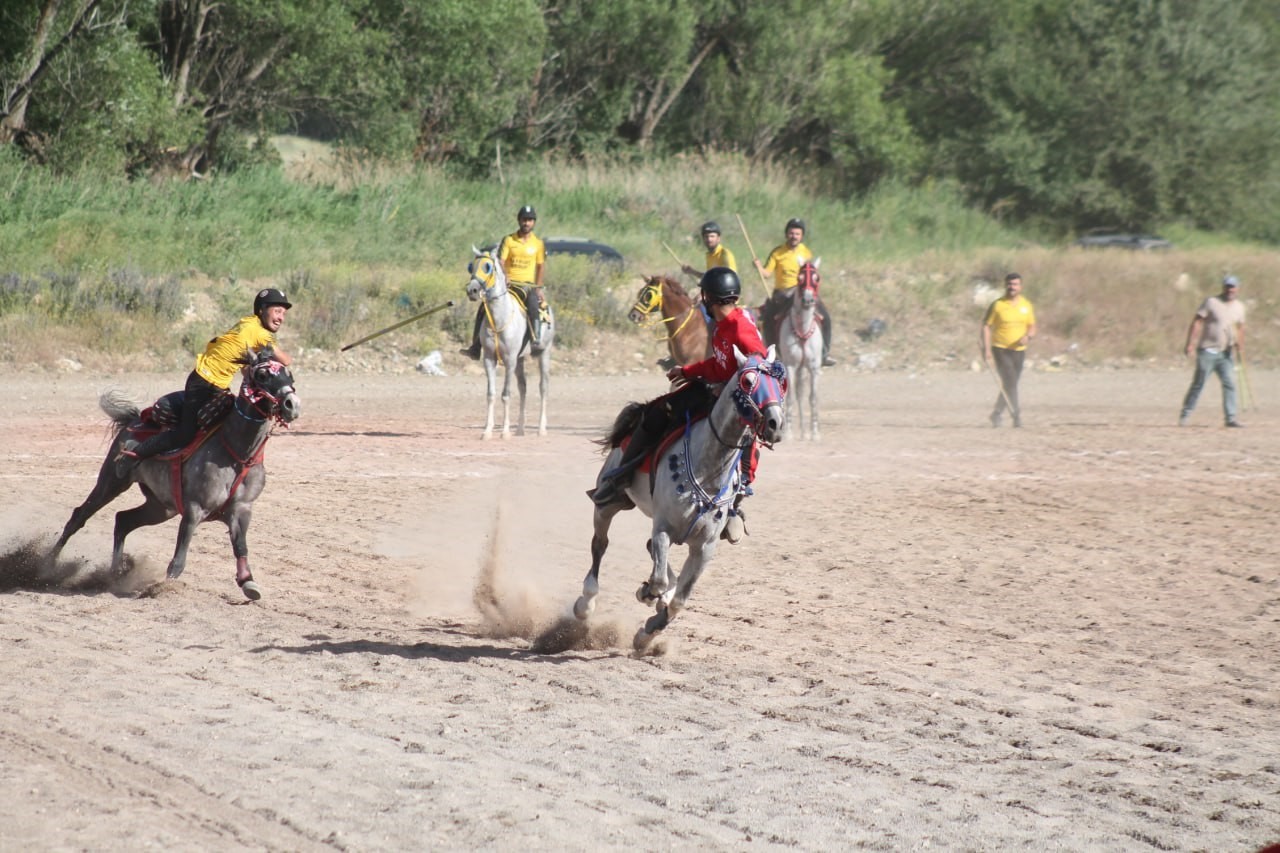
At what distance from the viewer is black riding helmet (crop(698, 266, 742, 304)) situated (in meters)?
8.93

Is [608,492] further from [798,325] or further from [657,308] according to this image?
[798,325]

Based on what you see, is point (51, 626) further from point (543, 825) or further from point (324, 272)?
point (324, 272)

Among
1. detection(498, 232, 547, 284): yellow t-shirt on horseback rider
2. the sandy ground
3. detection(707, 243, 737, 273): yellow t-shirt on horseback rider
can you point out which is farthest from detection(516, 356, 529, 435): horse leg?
detection(707, 243, 737, 273): yellow t-shirt on horseback rider

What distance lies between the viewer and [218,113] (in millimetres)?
37594

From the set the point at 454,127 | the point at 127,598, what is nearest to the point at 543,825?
the point at 127,598

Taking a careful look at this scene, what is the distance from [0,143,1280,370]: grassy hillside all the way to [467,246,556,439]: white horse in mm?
7758

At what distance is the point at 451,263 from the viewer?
31938 mm

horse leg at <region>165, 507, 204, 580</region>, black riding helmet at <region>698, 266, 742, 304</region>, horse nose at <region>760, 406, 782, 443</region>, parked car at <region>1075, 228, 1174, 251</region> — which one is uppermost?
parked car at <region>1075, 228, 1174, 251</region>

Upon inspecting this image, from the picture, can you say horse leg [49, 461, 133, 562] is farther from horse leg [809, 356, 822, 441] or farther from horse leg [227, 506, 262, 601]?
horse leg [809, 356, 822, 441]

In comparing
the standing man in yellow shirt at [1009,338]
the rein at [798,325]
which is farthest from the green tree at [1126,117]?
the rein at [798,325]

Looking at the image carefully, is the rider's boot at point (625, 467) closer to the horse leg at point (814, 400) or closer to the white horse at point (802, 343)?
the white horse at point (802, 343)

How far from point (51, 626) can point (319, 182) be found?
2763cm

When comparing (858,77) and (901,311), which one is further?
(858,77)

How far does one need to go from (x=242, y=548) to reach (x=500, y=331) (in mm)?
9874
